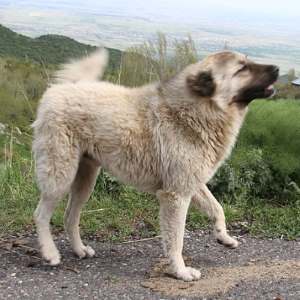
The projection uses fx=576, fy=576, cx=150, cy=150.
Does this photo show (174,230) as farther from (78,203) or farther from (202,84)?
(202,84)

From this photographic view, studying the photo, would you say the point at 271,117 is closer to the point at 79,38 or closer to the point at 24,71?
the point at 79,38

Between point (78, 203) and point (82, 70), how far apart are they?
4.00ft

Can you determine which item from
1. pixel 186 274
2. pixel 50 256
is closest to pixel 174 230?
pixel 186 274

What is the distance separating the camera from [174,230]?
4.64 m

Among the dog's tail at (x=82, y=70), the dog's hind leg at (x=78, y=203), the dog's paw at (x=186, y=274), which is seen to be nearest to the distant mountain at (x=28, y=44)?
the dog's tail at (x=82, y=70)

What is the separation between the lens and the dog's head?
4.73 meters

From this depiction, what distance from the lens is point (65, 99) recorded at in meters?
4.79

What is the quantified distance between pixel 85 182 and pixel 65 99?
34.1 inches

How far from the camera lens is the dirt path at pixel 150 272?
4254 mm

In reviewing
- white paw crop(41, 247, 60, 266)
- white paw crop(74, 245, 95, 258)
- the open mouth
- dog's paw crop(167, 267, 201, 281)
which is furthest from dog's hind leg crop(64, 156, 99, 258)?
the open mouth

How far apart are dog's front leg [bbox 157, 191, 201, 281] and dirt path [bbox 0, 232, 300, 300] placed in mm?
105

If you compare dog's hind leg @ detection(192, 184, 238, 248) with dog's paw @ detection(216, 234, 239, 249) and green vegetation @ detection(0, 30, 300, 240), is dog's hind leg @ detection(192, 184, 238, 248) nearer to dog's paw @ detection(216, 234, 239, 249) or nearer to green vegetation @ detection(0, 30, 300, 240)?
dog's paw @ detection(216, 234, 239, 249)

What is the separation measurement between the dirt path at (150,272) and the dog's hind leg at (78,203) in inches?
4.4

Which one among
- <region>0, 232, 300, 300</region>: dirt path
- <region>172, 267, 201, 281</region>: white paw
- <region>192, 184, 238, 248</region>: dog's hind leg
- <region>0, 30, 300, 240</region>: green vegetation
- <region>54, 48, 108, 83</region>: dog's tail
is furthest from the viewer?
<region>0, 30, 300, 240</region>: green vegetation
